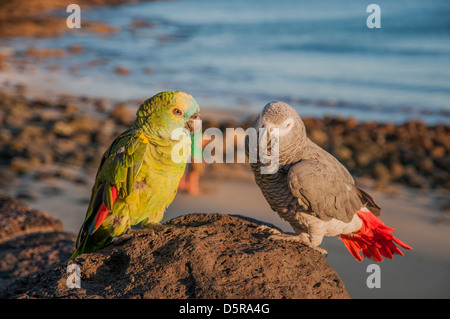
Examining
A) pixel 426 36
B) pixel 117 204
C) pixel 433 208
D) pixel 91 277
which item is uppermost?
pixel 426 36

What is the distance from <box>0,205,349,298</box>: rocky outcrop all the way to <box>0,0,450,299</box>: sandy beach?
8.16 ft

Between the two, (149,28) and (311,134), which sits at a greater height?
(149,28)

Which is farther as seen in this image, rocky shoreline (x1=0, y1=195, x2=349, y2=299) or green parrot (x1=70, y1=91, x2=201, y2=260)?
green parrot (x1=70, y1=91, x2=201, y2=260)

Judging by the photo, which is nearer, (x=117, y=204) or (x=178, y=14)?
(x=117, y=204)

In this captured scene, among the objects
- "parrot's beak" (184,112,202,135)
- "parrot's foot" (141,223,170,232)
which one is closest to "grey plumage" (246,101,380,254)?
"parrot's beak" (184,112,202,135)

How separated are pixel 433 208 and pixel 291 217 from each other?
181 inches

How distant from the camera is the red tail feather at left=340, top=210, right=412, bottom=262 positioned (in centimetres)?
385

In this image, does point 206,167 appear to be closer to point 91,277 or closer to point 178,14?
point 91,277

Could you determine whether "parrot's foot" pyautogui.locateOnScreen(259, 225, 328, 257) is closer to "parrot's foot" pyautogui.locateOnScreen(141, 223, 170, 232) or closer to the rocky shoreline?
the rocky shoreline

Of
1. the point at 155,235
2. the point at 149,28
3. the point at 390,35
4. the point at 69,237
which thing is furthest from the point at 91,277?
the point at 149,28

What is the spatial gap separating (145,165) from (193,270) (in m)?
0.89

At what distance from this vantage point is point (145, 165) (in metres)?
3.43

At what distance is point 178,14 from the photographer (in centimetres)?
3206

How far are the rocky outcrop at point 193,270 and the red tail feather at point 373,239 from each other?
27.1 inches
